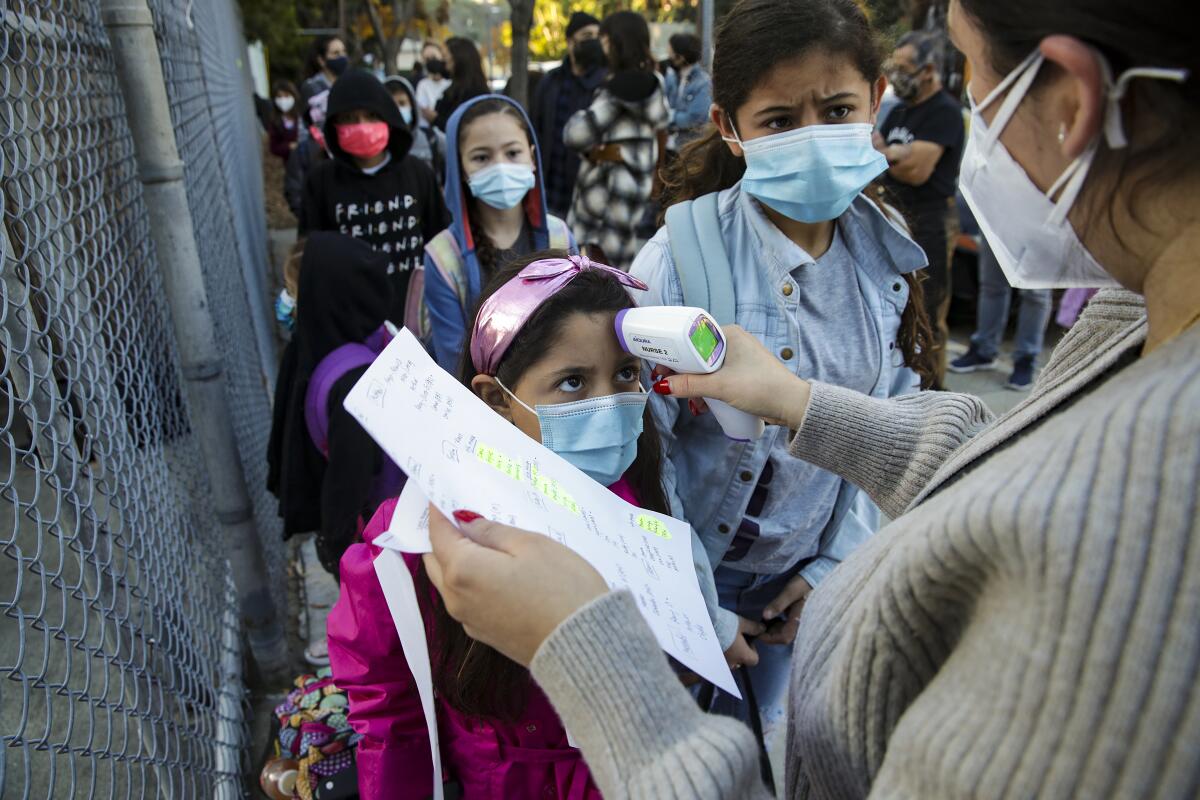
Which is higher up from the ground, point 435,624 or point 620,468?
point 620,468

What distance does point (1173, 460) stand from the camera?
578mm

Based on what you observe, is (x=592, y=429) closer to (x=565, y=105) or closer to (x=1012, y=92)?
(x=1012, y=92)

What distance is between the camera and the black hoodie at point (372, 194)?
412cm

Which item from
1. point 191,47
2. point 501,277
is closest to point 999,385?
point 501,277

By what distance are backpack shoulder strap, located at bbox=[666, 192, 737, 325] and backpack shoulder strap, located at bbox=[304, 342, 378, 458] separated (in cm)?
106

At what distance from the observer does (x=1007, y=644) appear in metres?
0.63

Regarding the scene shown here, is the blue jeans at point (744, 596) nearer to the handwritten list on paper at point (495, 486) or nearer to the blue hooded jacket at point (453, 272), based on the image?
the handwritten list on paper at point (495, 486)

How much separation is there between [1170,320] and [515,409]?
1.09 m

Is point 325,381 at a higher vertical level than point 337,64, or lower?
lower

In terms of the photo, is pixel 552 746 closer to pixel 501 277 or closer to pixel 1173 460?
pixel 501 277

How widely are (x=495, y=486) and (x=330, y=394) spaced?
149 centimetres

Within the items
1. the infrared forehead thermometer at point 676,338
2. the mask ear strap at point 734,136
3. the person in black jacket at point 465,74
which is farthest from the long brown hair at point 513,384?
the person in black jacket at point 465,74

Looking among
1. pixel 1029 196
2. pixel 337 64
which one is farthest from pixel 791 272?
pixel 337 64

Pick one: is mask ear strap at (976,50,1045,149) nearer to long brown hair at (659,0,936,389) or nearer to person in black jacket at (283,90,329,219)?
long brown hair at (659,0,936,389)
